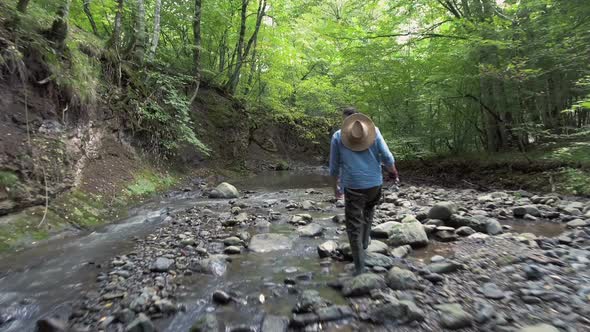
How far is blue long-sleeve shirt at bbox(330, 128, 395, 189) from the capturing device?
12.6ft

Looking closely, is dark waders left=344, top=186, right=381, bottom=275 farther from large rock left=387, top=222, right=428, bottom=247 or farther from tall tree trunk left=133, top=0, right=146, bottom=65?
tall tree trunk left=133, top=0, right=146, bottom=65

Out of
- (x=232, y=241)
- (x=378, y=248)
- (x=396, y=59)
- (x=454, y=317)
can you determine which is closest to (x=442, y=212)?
(x=378, y=248)

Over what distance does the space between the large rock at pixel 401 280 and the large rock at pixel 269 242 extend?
1.89 m

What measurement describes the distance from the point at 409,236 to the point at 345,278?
1675mm

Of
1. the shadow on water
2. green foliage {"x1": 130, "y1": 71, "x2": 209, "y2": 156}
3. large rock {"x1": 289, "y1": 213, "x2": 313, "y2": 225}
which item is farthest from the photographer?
the shadow on water

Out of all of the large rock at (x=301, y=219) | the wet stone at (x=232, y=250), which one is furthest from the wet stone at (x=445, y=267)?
the large rock at (x=301, y=219)

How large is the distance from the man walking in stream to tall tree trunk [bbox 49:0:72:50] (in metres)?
6.62

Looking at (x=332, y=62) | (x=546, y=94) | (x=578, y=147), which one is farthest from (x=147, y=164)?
(x=332, y=62)

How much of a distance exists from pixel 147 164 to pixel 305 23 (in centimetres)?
1328

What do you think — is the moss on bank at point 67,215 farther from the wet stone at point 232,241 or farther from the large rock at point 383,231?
the large rock at point 383,231

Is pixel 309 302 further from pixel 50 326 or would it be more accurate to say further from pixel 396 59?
pixel 396 59

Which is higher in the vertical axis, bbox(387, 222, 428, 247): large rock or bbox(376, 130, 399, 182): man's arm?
bbox(376, 130, 399, 182): man's arm

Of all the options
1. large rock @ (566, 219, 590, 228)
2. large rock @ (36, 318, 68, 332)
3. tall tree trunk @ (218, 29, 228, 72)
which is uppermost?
tall tree trunk @ (218, 29, 228, 72)

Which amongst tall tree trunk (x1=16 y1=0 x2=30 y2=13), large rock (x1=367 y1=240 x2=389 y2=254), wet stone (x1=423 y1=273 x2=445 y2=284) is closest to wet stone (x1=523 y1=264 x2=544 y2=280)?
wet stone (x1=423 y1=273 x2=445 y2=284)
